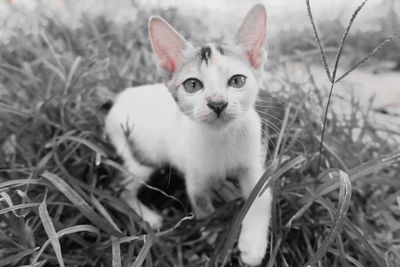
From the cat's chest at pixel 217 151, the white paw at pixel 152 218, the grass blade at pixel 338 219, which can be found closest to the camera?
the grass blade at pixel 338 219

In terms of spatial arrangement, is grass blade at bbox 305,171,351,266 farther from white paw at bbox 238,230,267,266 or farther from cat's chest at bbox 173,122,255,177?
cat's chest at bbox 173,122,255,177

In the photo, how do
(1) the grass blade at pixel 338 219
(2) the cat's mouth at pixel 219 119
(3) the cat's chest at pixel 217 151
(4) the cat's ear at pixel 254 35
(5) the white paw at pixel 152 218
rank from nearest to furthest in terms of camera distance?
1. (1) the grass blade at pixel 338 219
2. (2) the cat's mouth at pixel 219 119
3. (4) the cat's ear at pixel 254 35
4. (3) the cat's chest at pixel 217 151
5. (5) the white paw at pixel 152 218

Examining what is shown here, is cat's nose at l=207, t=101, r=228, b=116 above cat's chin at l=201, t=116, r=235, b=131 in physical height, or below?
above

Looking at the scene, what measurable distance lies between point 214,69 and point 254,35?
0.24 meters

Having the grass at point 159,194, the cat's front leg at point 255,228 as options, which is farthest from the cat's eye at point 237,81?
the cat's front leg at point 255,228

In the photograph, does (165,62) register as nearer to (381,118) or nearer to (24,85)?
(24,85)

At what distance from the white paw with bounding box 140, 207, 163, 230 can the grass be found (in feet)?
0.13

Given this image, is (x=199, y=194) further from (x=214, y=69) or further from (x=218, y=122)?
(x=214, y=69)

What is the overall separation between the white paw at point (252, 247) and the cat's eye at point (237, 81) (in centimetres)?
52

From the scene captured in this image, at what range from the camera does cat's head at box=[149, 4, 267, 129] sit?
Answer: 143 centimetres

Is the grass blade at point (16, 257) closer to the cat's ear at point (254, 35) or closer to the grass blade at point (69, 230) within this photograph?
the grass blade at point (69, 230)

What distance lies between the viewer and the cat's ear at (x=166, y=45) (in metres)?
1.56

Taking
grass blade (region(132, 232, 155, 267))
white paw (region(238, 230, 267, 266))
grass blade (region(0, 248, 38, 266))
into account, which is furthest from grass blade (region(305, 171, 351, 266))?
grass blade (region(0, 248, 38, 266))

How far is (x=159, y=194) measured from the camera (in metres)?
2.05
